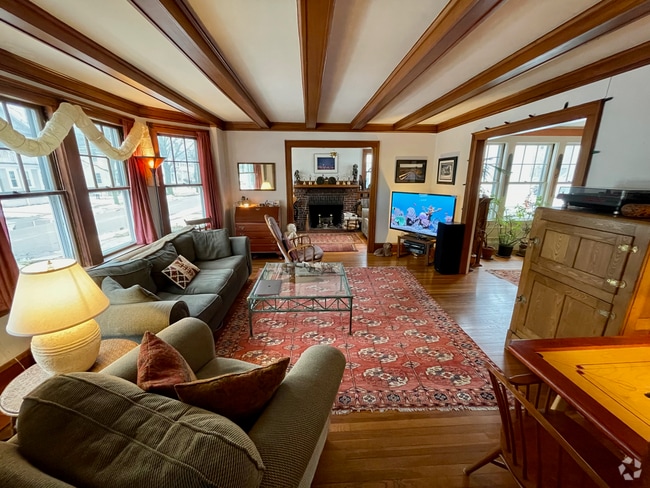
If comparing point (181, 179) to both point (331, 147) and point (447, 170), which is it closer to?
point (331, 147)

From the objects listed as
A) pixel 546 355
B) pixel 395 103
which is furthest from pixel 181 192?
pixel 546 355

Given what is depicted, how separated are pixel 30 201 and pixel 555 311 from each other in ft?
14.2

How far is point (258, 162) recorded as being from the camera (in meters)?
4.70

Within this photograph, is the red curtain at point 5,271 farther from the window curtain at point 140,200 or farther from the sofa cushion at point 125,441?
the sofa cushion at point 125,441

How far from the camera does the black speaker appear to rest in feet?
12.7

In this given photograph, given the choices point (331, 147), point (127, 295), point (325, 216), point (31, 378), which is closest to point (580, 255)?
point (127, 295)

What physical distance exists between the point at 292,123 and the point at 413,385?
4.25 m

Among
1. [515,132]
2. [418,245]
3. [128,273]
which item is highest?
[515,132]

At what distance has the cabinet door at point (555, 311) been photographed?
169 centimetres

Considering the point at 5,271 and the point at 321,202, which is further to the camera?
the point at 321,202

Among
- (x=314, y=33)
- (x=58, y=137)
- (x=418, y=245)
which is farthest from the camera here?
(x=418, y=245)

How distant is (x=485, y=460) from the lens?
1255 millimetres

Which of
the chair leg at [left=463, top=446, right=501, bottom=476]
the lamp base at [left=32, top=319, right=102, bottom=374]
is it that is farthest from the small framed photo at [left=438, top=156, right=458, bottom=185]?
the lamp base at [left=32, top=319, right=102, bottom=374]

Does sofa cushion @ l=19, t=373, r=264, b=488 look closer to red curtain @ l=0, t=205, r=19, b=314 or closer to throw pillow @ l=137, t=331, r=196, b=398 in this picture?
throw pillow @ l=137, t=331, r=196, b=398
